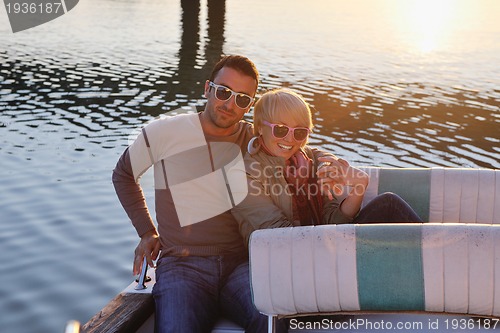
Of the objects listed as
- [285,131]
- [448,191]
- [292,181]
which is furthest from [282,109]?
[448,191]

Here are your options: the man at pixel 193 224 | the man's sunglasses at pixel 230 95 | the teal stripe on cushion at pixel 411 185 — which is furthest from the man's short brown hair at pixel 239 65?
the teal stripe on cushion at pixel 411 185

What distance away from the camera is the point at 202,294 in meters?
3.96

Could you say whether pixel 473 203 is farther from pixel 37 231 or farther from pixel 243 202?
pixel 37 231

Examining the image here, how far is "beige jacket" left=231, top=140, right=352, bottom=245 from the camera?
3969 mm

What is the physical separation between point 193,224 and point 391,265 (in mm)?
1198

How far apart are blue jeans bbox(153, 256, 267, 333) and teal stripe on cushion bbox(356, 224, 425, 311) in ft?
2.06

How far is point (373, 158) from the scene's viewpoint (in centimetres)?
1270

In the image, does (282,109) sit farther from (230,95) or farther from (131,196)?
(131,196)

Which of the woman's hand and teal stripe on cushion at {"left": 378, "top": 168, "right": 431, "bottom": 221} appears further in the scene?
teal stripe on cushion at {"left": 378, "top": 168, "right": 431, "bottom": 221}

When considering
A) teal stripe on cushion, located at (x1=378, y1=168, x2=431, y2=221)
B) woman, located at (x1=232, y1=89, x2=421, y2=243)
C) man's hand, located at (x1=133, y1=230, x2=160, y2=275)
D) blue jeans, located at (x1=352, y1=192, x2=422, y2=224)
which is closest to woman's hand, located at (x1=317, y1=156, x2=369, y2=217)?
woman, located at (x1=232, y1=89, x2=421, y2=243)

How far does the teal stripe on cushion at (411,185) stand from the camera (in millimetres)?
4914
